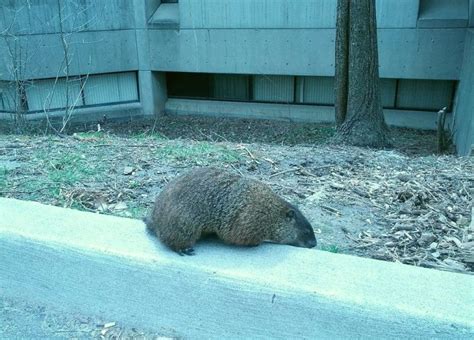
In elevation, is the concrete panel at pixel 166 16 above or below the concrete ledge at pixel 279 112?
above

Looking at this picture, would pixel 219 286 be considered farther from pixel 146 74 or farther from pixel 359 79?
pixel 146 74

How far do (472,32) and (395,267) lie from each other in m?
9.32

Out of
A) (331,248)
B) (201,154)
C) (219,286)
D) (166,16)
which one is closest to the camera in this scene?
(219,286)

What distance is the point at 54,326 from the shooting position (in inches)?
114

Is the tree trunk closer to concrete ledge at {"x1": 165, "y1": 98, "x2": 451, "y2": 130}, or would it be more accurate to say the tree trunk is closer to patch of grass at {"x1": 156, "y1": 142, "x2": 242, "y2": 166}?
patch of grass at {"x1": 156, "y1": 142, "x2": 242, "y2": 166}

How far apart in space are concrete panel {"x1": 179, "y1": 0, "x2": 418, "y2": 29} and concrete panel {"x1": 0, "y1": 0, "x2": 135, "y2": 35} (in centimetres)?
197

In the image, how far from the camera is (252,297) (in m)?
2.53

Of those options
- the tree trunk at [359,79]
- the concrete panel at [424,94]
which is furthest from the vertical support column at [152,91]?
the tree trunk at [359,79]

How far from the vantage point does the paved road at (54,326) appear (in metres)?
2.81

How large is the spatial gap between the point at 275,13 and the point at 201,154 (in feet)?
27.1

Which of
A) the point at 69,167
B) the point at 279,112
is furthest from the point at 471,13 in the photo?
the point at 69,167

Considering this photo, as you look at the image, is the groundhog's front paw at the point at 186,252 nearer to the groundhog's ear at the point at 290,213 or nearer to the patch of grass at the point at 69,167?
the groundhog's ear at the point at 290,213

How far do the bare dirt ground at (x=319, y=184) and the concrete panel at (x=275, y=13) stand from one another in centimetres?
631

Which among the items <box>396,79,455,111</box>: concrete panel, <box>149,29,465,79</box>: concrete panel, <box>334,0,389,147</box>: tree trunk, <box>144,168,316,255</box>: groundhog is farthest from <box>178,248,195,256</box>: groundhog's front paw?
<box>396,79,455,111</box>: concrete panel
